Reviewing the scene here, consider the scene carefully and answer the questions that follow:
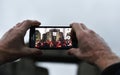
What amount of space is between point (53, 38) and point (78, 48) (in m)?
0.15

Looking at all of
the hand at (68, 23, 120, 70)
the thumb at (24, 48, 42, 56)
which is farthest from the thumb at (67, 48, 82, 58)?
the thumb at (24, 48, 42, 56)

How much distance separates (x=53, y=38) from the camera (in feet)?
5.85

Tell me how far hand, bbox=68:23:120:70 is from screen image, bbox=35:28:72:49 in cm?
4

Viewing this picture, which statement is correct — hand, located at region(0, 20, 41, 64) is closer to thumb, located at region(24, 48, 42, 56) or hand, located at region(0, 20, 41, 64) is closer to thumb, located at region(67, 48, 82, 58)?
thumb, located at region(24, 48, 42, 56)

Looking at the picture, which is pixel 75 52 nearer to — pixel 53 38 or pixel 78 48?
pixel 78 48

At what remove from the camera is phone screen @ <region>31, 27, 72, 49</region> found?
5.84ft

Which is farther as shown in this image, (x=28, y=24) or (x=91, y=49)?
(x=28, y=24)

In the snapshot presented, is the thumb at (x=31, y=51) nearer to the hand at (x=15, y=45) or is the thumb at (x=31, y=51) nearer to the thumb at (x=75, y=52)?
the hand at (x=15, y=45)

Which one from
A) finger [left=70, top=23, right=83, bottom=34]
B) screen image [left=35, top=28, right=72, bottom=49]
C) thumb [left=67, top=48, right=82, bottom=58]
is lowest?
thumb [left=67, top=48, right=82, bottom=58]

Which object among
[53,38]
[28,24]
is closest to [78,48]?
[53,38]

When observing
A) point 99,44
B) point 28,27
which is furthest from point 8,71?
point 99,44

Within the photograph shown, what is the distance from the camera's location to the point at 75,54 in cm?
170

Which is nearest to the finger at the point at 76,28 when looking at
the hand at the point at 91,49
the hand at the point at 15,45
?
the hand at the point at 91,49

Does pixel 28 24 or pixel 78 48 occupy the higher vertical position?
pixel 28 24
